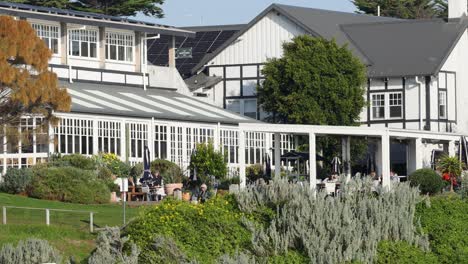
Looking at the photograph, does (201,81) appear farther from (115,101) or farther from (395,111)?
(115,101)

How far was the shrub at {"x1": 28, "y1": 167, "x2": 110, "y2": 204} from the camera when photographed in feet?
159

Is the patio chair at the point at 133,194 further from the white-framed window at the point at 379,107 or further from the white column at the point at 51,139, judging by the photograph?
the white-framed window at the point at 379,107

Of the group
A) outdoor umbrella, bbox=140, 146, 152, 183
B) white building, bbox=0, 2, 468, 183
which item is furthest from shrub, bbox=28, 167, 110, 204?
outdoor umbrella, bbox=140, 146, 152, 183

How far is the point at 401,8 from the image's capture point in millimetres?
109750

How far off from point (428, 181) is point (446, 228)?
84.5 feet

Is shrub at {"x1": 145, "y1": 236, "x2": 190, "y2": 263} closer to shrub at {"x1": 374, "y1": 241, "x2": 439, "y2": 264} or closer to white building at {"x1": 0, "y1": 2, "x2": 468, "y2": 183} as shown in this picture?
shrub at {"x1": 374, "y1": 241, "x2": 439, "y2": 264}

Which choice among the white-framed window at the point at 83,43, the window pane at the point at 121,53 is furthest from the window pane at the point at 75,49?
the window pane at the point at 121,53

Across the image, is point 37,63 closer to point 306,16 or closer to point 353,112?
point 353,112

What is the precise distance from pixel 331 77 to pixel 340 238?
1781 inches

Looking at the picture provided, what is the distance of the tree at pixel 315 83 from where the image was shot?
69250 millimetres

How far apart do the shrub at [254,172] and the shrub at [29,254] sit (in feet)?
104

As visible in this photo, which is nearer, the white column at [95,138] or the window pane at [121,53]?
the white column at [95,138]

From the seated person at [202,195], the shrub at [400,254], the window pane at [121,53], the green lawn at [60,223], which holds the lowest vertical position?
the green lawn at [60,223]

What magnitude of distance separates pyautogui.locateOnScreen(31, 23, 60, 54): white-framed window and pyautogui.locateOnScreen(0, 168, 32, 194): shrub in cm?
1402
